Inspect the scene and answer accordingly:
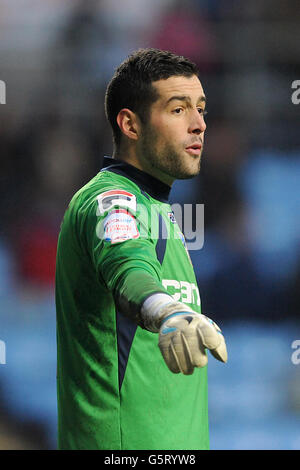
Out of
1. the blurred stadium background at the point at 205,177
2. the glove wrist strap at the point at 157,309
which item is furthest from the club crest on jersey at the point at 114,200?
the blurred stadium background at the point at 205,177

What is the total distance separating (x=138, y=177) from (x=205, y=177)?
2749mm

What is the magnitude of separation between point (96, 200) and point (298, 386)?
10.3 ft

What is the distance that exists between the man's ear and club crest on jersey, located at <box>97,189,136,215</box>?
0.40m

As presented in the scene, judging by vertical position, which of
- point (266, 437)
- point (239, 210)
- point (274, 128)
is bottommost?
point (266, 437)

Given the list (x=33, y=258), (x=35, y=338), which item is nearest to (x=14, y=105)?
(x=33, y=258)

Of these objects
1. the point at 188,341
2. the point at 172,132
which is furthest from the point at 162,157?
the point at 188,341

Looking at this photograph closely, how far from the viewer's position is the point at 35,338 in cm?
464

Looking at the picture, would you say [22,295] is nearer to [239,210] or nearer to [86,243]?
[239,210]

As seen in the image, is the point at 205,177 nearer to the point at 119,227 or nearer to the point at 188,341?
the point at 119,227

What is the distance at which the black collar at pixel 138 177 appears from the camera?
2.27 meters

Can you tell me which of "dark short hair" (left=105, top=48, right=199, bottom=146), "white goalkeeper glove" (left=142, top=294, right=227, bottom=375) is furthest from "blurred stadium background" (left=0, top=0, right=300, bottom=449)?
"white goalkeeper glove" (left=142, top=294, right=227, bottom=375)

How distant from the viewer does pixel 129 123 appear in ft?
7.74

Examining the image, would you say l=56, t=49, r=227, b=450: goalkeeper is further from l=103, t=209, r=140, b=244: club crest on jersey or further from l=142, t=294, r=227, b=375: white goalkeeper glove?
l=142, t=294, r=227, b=375: white goalkeeper glove
